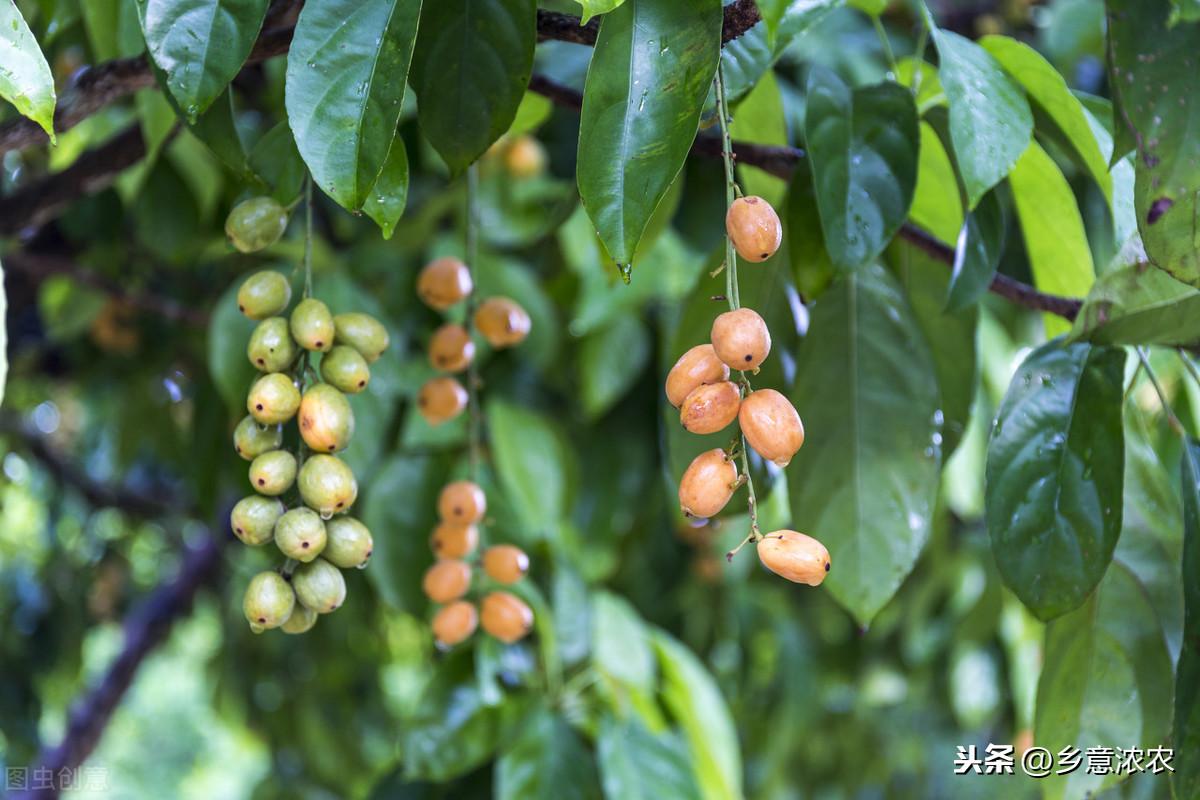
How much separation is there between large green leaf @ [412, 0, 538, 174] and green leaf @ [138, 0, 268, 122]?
0.28ft

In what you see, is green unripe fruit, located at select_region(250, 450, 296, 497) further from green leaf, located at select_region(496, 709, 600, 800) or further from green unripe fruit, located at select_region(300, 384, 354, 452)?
green leaf, located at select_region(496, 709, 600, 800)

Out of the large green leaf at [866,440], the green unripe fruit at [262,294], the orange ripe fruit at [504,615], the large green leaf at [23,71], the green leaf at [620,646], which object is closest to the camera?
the large green leaf at [23,71]

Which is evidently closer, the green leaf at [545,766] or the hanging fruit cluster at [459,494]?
the hanging fruit cluster at [459,494]

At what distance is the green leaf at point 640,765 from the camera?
904mm

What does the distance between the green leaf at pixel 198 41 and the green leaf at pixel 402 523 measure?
0.53 metres

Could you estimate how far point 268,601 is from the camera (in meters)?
0.48

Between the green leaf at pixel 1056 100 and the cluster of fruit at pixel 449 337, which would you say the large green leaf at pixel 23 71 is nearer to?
the cluster of fruit at pixel 449 337

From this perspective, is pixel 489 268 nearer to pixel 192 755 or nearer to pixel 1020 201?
pixel 1020 201

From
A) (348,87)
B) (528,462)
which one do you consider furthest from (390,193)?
(528,462)

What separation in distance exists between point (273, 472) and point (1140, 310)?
1.41 ft

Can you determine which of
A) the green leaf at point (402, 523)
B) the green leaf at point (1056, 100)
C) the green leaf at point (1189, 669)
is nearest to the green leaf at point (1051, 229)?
the green leaf at point (1056, 100)

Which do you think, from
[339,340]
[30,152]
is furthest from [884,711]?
[339,340]

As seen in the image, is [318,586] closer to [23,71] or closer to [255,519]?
[255,519]

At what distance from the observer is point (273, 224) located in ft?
1.79
